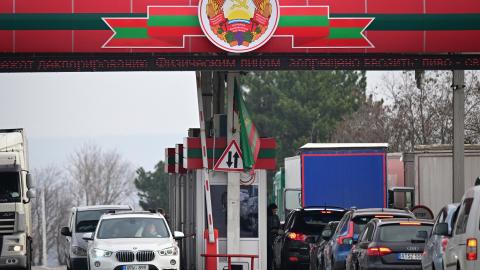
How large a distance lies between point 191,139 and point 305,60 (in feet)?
12.7

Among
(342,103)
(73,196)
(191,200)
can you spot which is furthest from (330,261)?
(73,196)

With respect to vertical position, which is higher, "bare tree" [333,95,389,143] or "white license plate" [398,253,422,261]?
"bare tree" [333,95,389,143]

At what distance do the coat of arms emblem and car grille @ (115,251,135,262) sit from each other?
522 cm

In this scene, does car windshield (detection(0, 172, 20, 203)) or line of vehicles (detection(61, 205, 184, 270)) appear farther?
car windshield (detection(0, 172, 20, 203))

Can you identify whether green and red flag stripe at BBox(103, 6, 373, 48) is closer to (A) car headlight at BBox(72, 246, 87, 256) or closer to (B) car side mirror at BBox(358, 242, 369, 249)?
(B) car side mirror at BBox(358, 242, 369, 249)

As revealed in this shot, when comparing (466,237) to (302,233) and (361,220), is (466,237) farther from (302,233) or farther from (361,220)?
(302,233)

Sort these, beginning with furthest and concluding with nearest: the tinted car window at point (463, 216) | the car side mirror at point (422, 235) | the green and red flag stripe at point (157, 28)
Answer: the green and red flag stripe at point (157, 28)
the car side mirror at point (422, 235)
the tinted car window at point (463, 216)

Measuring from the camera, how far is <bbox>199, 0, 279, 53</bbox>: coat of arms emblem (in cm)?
3117

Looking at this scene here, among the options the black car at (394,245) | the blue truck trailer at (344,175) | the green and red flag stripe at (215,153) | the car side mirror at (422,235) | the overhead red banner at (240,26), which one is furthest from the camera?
the blue truck trailer at (344,175)

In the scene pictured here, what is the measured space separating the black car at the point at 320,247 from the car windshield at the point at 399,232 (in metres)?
4.66

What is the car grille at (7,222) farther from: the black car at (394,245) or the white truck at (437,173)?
the white truck at (437,173)

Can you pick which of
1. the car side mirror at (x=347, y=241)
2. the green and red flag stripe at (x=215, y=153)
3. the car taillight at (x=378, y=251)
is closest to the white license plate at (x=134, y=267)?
the car side mirror at (x=347, y=241)

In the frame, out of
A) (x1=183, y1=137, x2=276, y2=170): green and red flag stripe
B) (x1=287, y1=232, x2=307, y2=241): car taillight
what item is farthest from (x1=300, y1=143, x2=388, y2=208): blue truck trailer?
(x1=183, y1=137, x2=276, y2=170): green and red flag stripe

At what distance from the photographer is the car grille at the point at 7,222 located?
35.1m
